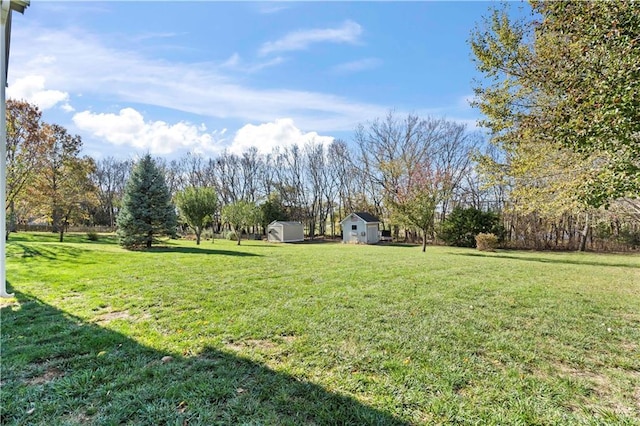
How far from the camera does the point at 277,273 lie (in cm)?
797

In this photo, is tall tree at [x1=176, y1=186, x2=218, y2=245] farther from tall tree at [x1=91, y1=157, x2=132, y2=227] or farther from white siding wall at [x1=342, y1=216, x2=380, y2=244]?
tall tree at [x1=91, y1=157, x2=132, y2=227]

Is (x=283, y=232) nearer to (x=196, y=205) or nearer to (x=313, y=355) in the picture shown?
(x=196, y=205)

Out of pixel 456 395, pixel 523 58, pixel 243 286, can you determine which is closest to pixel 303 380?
pixel 456 395

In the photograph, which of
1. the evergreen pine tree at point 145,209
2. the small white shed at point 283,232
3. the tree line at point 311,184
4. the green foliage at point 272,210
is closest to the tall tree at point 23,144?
the tree line at point 311,184

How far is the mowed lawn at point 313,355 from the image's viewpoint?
2.14 metres

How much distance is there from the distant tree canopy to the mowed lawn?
206 centimetres

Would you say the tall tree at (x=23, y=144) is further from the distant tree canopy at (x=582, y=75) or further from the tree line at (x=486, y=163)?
the distant tree canopy at (x=582, y=75)

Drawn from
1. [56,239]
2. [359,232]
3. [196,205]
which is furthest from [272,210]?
[56,239]

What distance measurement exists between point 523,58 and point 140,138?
104 feet

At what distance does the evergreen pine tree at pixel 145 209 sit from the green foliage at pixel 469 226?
18789mm

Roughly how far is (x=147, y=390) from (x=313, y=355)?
1465 mm

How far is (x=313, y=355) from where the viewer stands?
3045mm

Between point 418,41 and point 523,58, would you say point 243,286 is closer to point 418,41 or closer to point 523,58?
point 523,58

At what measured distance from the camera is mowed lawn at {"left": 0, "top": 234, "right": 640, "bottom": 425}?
214 cm
